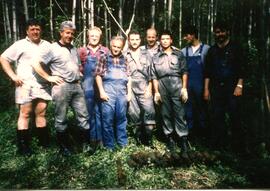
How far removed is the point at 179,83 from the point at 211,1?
435cm

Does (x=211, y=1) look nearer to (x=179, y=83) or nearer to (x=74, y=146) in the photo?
(x=179, y=83)

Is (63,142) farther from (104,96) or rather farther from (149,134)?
(149,134)

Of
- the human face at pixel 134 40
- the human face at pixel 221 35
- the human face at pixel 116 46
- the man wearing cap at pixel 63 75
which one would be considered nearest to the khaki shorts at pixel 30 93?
the man wearing cap at pixel 63 75

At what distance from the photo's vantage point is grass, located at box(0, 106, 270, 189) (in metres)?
4.71

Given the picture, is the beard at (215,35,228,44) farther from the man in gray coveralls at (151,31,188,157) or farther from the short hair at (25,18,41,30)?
the short hair at (25,18,41,30)

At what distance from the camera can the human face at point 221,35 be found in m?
5.53

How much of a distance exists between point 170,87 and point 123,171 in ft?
4.64

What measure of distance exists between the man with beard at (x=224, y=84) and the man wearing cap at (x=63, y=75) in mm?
1881

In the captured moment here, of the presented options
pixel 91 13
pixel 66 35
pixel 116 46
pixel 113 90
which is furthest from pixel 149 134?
pixel 91 13

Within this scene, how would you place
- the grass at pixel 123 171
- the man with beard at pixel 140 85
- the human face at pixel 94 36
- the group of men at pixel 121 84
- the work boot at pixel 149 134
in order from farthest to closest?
the work boot at pixel 149 134
the man with beard at pixel 140 85
the human face at pixel 94 36
the group of men at pixel 121 84
the grass at pixel 123 171

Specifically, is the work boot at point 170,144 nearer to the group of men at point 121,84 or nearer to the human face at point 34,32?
the group of men at point 121,84

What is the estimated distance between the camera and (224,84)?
221 inches

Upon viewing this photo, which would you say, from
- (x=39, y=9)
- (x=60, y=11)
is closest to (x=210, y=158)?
(x=39, y=9)

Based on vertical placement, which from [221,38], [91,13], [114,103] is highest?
[91,13]
